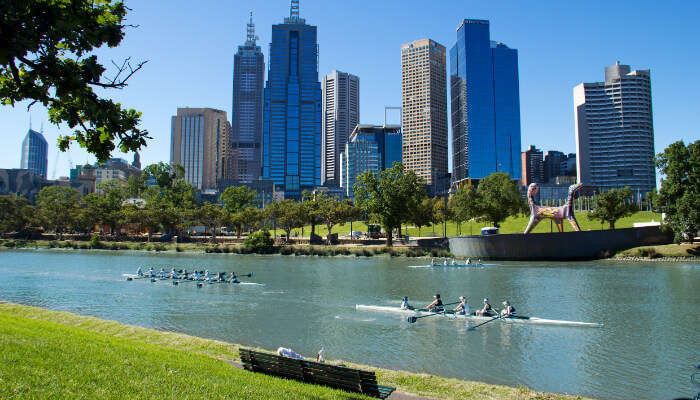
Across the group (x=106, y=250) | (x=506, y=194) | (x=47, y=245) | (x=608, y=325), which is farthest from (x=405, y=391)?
(x=47, y=245)

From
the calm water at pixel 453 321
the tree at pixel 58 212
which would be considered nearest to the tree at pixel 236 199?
the tree at pixel 58 212

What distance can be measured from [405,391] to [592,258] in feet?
214

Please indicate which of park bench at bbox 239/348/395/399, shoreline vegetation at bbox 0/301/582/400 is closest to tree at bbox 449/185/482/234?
shoreline vegetation at bbox 0/301/582/400

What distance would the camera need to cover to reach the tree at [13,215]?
366 feet

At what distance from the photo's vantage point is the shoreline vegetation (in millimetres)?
8914

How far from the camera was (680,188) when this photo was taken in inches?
2490

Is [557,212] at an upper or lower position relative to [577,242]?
upper

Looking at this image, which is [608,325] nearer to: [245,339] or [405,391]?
[405,391]

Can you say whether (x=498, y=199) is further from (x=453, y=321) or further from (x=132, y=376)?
(x=132, y=376)

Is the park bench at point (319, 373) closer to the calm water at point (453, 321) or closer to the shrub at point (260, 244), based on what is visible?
the calm water at point (453, 321)

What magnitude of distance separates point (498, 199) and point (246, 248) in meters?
51.7

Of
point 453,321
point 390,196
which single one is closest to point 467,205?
point 390,196

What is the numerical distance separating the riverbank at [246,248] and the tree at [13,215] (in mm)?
7991

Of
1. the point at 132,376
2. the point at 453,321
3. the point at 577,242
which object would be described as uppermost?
the point at 577,242
